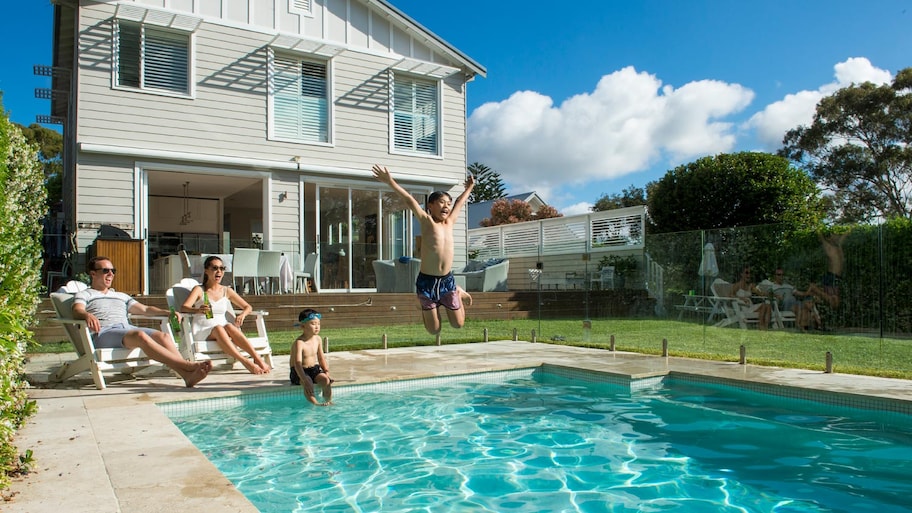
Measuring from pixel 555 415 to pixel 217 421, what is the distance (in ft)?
10.2


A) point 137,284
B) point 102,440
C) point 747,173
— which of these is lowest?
point 102,440

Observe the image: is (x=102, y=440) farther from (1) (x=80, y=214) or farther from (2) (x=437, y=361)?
(1) (x=80, y=214)

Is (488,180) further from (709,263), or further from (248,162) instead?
(709,263)

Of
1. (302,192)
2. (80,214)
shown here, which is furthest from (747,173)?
(80,214)

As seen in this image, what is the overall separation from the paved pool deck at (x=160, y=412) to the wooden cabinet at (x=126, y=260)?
3.00 metres

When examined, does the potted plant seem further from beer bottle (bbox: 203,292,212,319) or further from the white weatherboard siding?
beer bottle (bbox: 203,292,212,319)

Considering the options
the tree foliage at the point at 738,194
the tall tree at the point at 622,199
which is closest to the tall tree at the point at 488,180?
the tall tree at the point at 622,199

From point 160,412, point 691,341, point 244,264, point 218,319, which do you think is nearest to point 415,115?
point 244,264

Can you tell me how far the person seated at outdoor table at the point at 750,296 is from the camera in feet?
31.8

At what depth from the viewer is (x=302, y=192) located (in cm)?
1506

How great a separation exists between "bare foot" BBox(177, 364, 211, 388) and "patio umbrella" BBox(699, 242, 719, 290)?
7399mm

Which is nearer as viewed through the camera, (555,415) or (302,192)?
(555,415)

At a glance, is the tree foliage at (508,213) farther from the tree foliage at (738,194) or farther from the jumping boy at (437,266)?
the jumping boy at (437,266)

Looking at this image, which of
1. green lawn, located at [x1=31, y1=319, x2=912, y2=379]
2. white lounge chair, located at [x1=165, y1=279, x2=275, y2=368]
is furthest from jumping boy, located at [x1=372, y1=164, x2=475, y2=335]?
green lawn, located at [x1=31, y1=319, x2=912, y2=379]
